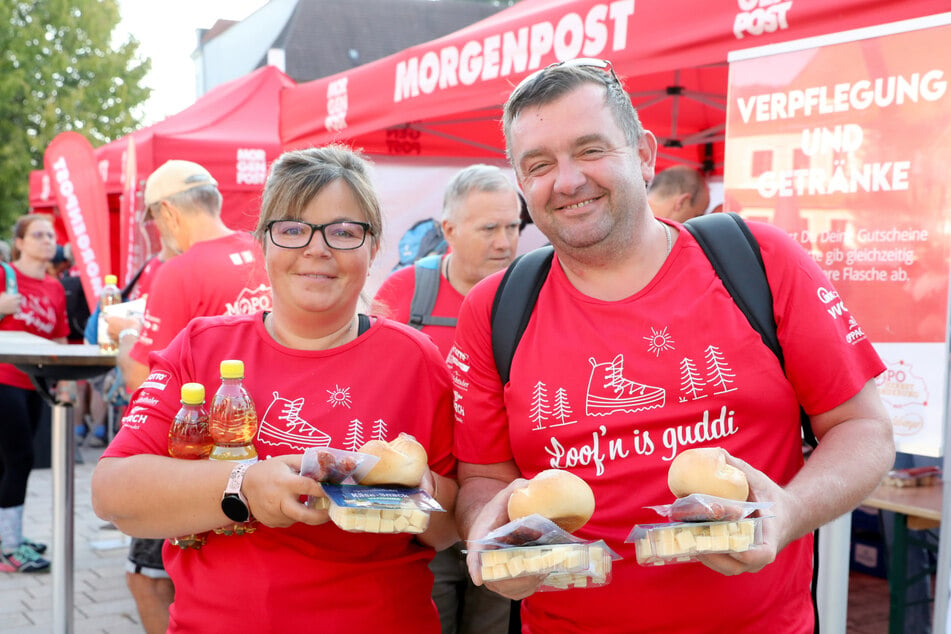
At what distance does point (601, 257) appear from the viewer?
1.78m

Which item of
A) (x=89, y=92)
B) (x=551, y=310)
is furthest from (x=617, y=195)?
(x=89, y=92)

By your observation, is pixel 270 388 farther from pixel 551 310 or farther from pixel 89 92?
pixel 89 92

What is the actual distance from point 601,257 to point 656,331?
0.62 feet

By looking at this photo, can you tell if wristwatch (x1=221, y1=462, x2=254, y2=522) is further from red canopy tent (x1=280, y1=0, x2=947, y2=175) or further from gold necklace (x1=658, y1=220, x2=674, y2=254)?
red canopy tent (x1=280, y1=0, x2=947, y2=175)

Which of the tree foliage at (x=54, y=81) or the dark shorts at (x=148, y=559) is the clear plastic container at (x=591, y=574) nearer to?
the dark shorts at (x=148, y=559)

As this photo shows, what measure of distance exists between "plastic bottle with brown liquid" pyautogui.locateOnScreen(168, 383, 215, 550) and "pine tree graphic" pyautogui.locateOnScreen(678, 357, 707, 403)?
0.99m

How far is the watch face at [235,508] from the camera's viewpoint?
1732mm

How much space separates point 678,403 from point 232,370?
3.03 ft

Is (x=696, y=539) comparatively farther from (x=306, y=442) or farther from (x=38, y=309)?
(x=38, y=309)

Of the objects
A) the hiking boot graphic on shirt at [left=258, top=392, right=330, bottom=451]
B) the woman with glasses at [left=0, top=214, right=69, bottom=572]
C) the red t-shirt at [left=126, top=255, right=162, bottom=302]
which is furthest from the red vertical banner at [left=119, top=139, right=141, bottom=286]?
the hiking boot graphic on shirt at [left=258, top=392, right=330, bottom=451]

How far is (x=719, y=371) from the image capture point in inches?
66.4

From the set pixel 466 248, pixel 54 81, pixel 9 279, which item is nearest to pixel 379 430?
pixel 466 248

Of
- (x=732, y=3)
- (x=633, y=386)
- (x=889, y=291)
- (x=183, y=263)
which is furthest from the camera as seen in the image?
(x=183, y=263)

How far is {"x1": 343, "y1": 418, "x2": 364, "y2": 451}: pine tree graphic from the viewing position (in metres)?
1.93
